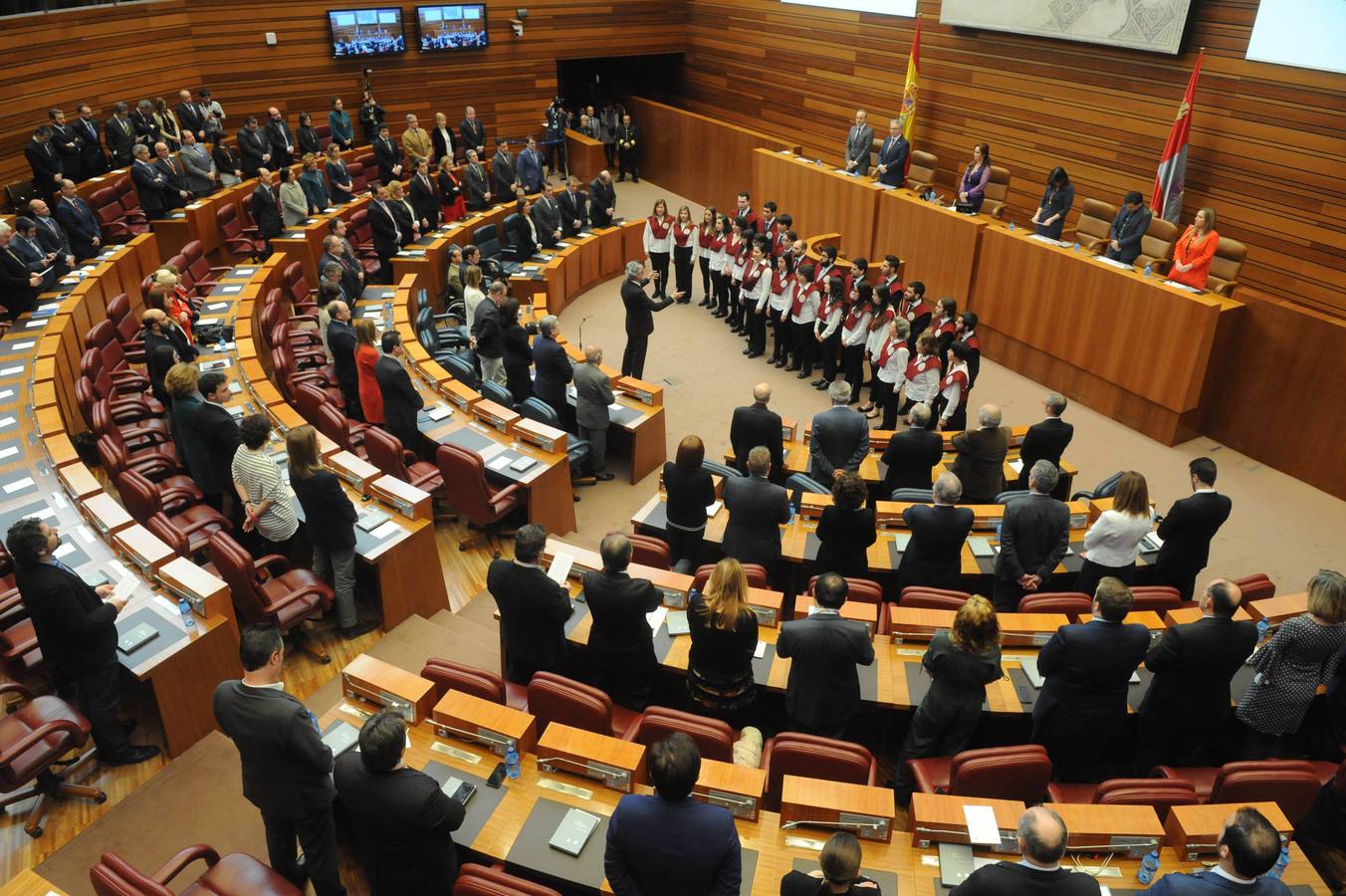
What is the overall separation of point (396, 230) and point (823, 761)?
30.4ft

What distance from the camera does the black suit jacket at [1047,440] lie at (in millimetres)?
6355

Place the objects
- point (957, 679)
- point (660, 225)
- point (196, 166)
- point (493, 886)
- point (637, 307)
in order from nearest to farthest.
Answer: point (493, 886) → point (957, 679) → point (637, 307) → point (196, 166) → point (660, 225)

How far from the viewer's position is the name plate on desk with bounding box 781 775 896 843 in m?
3.41

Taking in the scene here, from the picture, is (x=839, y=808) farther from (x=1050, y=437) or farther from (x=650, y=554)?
(x=1050, y=437)

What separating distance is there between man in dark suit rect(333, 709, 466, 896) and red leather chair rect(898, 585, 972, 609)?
282 centimetres

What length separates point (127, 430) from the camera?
22.8 feet

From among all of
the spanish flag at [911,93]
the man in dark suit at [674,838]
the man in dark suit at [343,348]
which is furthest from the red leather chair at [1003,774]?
the spanish flag at [911,93]

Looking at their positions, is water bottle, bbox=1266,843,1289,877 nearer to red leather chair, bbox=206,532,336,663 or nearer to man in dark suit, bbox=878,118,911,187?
red leather chair, bbox=206,532,336,663

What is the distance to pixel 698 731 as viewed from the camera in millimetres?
3752

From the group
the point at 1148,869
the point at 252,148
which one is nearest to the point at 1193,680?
the point at 1148,869

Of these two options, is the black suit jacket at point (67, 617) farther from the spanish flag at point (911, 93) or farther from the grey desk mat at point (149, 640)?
the spanish flag at point (911, 93)

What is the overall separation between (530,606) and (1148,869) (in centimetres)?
276

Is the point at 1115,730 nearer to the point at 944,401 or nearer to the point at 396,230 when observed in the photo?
the point at 944,401

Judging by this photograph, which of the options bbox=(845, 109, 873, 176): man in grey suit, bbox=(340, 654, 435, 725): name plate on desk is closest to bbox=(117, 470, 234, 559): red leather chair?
bbox=(340, 654, 435, 725): name plate on desk
